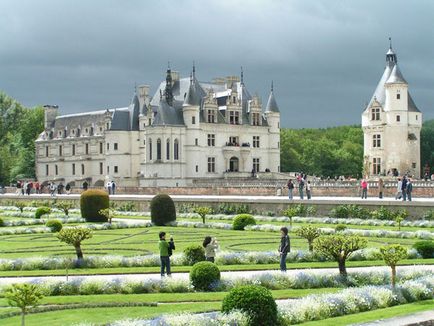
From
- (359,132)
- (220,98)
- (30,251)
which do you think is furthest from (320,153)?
(30,251)

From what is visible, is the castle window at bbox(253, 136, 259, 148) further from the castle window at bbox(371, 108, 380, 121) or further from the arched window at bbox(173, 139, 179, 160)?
the castle window at bbox(371, 108, 380, 121)

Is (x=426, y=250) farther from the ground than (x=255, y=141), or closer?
closer

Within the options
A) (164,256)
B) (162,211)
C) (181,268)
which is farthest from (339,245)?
Answer: (162,211)

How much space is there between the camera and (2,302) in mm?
15883

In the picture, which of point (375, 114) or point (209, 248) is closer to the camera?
point (209, 248)

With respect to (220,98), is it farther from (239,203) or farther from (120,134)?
(239,203)

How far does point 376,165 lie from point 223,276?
5829 cm

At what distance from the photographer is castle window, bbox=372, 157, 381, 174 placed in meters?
73.9

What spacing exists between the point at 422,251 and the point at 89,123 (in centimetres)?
7281

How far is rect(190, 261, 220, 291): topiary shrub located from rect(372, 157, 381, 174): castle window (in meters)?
58.7

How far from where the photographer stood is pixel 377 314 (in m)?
13.8

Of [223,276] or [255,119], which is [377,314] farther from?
[255,119]

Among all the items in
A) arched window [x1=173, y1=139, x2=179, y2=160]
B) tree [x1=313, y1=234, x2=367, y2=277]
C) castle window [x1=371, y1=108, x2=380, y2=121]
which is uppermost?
castle window [x1=371, y1=108, x2=380, y2=121]

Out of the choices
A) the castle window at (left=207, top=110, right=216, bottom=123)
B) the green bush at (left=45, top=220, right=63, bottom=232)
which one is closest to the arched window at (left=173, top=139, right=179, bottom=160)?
the castle window at (left=207, top=110, right=216, bottom=123)
